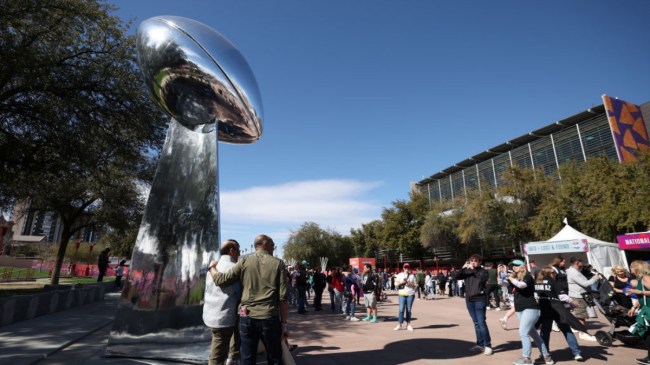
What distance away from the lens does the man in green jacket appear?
11.8 ft

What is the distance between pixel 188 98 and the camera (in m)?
5.58

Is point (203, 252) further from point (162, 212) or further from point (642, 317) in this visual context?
point (642, 317)

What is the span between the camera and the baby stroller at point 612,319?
6.69 m

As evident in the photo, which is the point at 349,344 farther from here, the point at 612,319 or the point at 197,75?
the point at 197,75

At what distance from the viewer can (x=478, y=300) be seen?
6.50m

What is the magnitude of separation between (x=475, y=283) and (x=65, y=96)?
11747 mm

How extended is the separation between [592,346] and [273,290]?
697 cm

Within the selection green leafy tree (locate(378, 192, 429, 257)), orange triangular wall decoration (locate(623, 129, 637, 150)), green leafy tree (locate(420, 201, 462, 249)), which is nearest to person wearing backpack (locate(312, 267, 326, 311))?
green leafy tree (locate(420, 201, 462, 249))

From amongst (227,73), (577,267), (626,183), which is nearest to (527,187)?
(626,183)

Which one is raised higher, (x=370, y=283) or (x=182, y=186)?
(x=182, y=186)

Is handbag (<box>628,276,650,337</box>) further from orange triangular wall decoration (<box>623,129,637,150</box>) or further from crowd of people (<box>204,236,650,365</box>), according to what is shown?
orange triangular wall decoration (<box>623,129,637,150</box>)

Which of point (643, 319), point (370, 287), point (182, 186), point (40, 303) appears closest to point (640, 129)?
point (370, 287)

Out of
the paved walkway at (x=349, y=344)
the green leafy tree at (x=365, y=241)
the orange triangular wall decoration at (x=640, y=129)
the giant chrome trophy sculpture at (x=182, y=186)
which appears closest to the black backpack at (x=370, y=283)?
the paved walkway at (x=349, y=344)

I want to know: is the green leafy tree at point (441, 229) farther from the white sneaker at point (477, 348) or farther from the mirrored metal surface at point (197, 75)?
the mirrored metal surface at point (197, 75)
